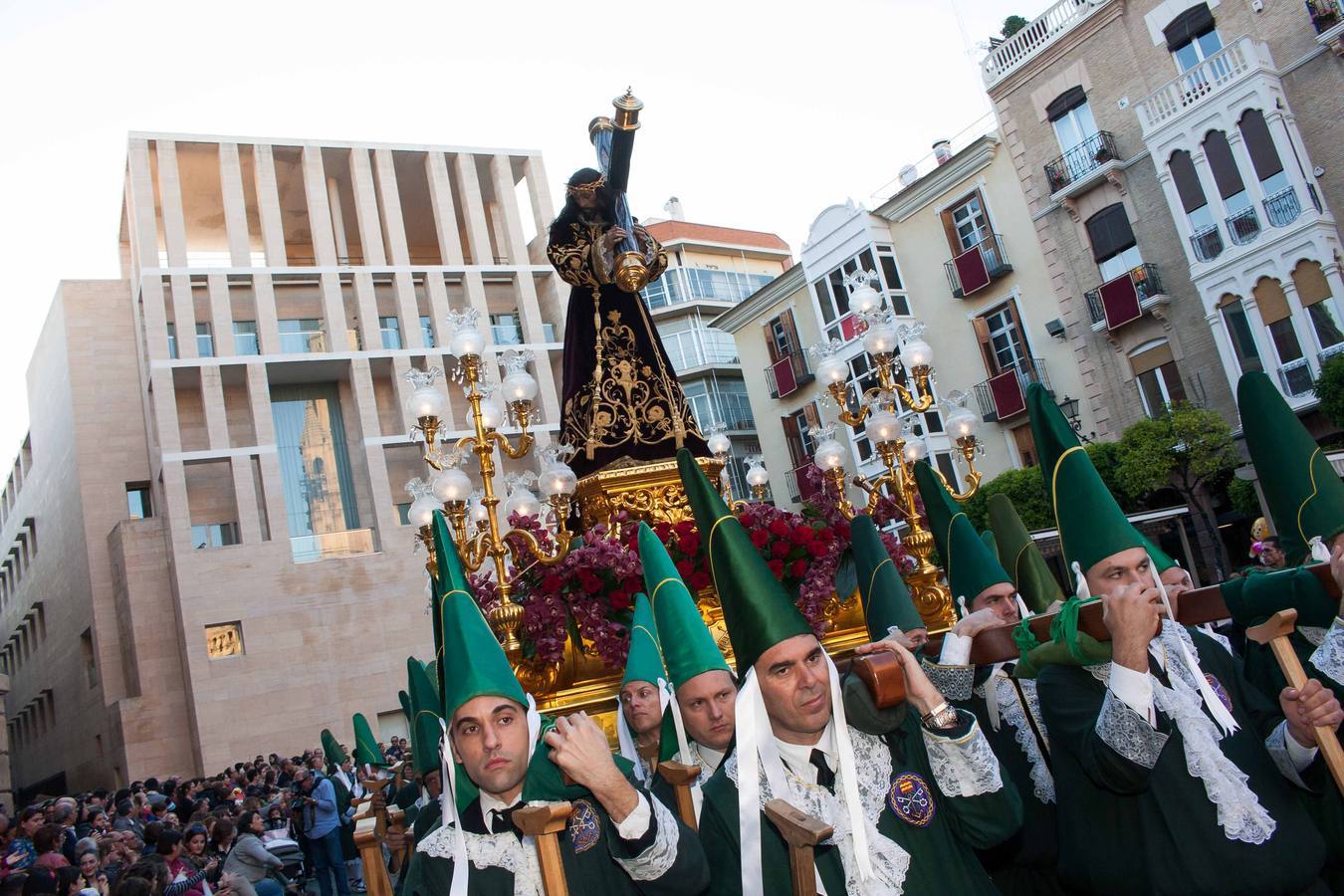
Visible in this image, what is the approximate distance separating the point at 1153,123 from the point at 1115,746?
22.9 meters

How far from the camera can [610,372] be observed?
7789 millimetres

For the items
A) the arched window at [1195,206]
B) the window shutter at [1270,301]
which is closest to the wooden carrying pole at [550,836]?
the window shutter at [1270,301]

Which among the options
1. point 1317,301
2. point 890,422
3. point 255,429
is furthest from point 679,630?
point 255,429

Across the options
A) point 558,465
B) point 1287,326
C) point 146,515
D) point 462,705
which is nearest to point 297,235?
point 146,515

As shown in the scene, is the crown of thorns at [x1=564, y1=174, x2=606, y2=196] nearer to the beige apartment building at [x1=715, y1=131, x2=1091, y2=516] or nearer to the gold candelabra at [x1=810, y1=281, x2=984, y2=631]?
the gold candelabra at [x1=810, y1=281, x2=984, y2=631]

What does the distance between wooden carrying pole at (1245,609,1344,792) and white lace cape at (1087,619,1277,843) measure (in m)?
0.25

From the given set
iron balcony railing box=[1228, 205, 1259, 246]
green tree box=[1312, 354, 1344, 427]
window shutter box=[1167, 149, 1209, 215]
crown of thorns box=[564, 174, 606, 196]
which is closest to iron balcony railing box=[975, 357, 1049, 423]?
window shutter box=[1167, 149, 1209, 215]

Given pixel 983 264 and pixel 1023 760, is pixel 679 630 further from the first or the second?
pixel 983 264

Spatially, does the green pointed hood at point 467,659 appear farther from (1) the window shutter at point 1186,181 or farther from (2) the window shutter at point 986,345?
(2) the window shutter at point 986,345

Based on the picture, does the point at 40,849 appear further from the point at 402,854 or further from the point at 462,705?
the point at 462,705

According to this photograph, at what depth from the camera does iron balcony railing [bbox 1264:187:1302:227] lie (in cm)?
2056

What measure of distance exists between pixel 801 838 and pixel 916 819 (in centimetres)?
63

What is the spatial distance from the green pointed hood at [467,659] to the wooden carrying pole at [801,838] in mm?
1160

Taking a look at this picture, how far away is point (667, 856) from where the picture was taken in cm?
300
